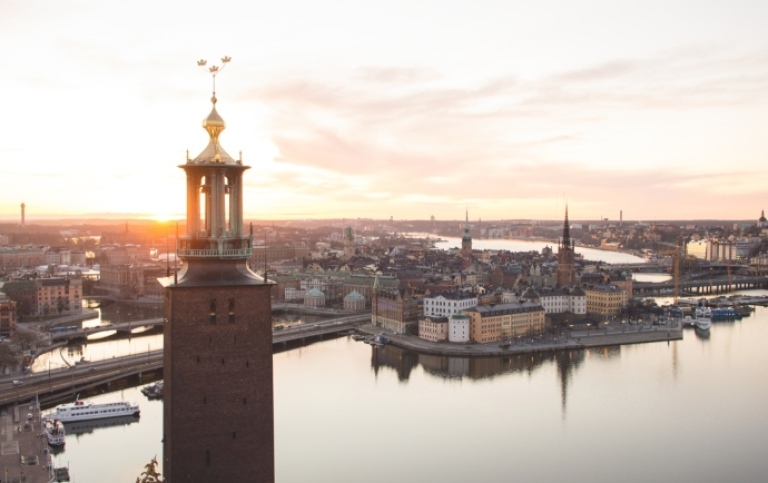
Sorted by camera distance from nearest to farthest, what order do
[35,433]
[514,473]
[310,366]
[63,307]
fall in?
[514,473], [35,433], [310,366], [63,307]

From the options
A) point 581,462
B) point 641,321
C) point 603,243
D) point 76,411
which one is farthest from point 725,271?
point 76,411

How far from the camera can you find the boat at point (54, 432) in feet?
60.0

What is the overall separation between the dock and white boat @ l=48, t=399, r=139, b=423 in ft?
2.01

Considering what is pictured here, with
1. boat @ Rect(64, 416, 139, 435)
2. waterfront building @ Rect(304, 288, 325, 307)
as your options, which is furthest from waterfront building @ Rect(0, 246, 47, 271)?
boat @ Rect(64, 416, 139, 435)

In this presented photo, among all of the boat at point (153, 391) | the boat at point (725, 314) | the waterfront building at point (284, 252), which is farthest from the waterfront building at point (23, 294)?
the boat at point (725, 314)

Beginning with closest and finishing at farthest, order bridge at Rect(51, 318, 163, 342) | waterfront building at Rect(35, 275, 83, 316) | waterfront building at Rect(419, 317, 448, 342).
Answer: waterfront building at Rect(419, 317, 448, 342) < bridge at Rect(51, 318, 163, 342) < waterfront building at Rect(35, 275, 83, 316)

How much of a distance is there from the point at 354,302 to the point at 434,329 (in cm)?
1188

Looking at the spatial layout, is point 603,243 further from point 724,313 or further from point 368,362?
point 368,362

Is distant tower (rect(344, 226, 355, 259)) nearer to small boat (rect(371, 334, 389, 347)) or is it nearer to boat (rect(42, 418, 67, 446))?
small boat (rect(371, 334, 389, 347))

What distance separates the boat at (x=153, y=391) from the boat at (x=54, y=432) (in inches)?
153

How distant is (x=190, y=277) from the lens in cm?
666

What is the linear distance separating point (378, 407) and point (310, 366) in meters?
6.17

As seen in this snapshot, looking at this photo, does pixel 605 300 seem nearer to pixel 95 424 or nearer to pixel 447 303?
pixel 447 303

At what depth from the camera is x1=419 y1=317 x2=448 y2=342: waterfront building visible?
32750 millimetres
